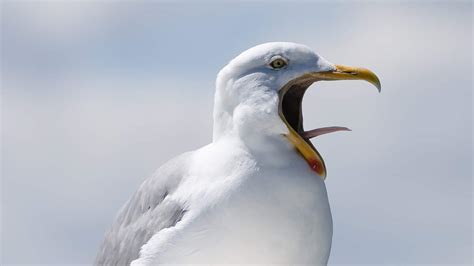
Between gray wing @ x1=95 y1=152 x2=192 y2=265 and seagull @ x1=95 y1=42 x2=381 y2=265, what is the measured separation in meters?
0.02

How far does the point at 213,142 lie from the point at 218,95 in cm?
27

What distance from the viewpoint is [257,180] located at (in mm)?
4391

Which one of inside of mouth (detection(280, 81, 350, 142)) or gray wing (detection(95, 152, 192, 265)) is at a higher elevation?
inside of mouth (detection(280, 81, 350, 142))

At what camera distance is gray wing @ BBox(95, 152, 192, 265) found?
464 centimetres

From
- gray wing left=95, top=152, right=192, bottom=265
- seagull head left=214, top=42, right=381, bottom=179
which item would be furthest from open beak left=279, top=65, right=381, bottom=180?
gray wing left=95, top=152, right=192, bottom=265

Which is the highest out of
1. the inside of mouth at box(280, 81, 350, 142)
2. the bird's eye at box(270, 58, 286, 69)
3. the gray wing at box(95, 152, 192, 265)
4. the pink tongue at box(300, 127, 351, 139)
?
the bird's eye at box(270, 58, 286, 69)

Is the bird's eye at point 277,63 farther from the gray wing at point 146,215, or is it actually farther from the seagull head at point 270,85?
the gray wing at point 146,215

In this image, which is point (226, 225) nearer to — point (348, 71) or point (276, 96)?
point (276, 96)

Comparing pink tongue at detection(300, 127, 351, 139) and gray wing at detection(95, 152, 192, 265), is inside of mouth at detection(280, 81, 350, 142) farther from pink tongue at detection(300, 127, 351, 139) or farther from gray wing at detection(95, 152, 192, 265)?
gray wing at detection(95, 152, 192, 265)

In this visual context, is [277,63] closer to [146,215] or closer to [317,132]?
[317,132]

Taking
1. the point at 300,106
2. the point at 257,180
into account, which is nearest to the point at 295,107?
the point at 300,106

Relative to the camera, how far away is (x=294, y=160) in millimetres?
4477

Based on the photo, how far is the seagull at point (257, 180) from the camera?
4.31 meters

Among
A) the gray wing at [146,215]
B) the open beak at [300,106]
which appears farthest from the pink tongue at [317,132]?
the gray wing at [146,215]
